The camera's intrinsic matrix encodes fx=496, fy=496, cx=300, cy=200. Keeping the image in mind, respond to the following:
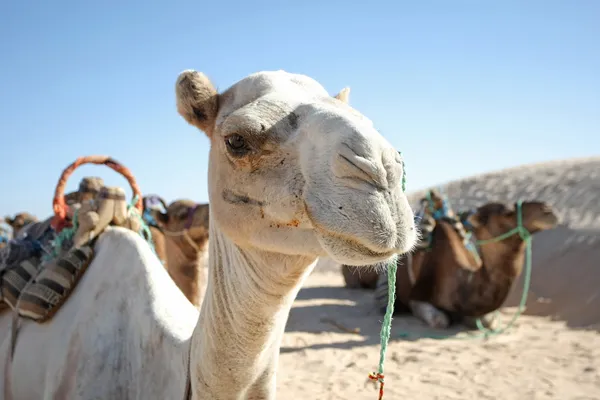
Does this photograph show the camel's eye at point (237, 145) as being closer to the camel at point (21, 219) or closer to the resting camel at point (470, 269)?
the resting camel at point (470, 269)

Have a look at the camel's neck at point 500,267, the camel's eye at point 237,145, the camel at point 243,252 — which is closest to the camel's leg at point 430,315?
the camel's neck at point 500,267

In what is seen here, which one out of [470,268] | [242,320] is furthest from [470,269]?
[242,320]

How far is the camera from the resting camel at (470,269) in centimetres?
687

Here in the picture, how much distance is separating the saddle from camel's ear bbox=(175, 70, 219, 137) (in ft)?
3.70

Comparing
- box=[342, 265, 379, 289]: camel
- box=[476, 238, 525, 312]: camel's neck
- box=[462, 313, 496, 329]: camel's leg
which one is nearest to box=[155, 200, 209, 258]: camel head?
box=[476, 238, 525, 312]: camel's neck

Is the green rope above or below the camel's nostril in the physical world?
below

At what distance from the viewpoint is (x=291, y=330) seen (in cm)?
759

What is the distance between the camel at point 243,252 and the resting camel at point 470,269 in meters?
5.55

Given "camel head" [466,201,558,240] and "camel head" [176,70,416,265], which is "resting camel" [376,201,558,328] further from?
"camel head" [176,70,416,265]

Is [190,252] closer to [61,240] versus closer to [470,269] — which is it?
[61,240]

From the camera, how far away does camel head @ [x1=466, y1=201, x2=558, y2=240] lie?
655cm

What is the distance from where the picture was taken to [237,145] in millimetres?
1532

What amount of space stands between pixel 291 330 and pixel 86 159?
5.23 metres

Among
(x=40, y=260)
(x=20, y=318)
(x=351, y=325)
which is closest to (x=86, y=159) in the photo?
(x=40, y=260)
